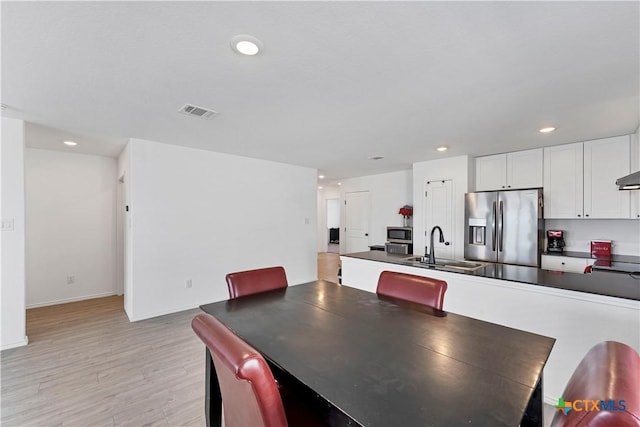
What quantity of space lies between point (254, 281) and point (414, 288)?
1.18 metres

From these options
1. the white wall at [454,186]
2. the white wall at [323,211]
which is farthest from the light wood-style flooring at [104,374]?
the white wall at [323,211]

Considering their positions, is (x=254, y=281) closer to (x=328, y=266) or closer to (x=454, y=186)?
(x=454, y=186)

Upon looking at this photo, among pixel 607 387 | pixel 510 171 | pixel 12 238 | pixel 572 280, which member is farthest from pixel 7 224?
pixel 510 171

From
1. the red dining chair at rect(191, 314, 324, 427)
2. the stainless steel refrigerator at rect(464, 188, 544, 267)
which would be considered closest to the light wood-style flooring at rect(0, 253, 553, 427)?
the red dining chair at rect(191, 314, 324, 427)

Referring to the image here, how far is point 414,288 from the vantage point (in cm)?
186

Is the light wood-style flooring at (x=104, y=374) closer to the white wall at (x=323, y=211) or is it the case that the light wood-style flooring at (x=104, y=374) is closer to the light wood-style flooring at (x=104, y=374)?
the light wood-style flooring at (x=104, y=374)

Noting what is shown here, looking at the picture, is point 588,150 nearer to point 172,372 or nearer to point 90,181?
point 172,372

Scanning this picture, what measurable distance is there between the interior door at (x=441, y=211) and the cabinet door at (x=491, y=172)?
47cm

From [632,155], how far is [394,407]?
14.3 ft

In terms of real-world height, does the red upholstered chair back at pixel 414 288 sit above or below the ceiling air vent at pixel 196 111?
below

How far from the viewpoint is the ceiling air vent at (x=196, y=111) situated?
8.16ft

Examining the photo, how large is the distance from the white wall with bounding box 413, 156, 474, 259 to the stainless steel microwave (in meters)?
0.47

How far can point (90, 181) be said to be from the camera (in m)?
4.42

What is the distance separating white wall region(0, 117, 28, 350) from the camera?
277 centimetres
